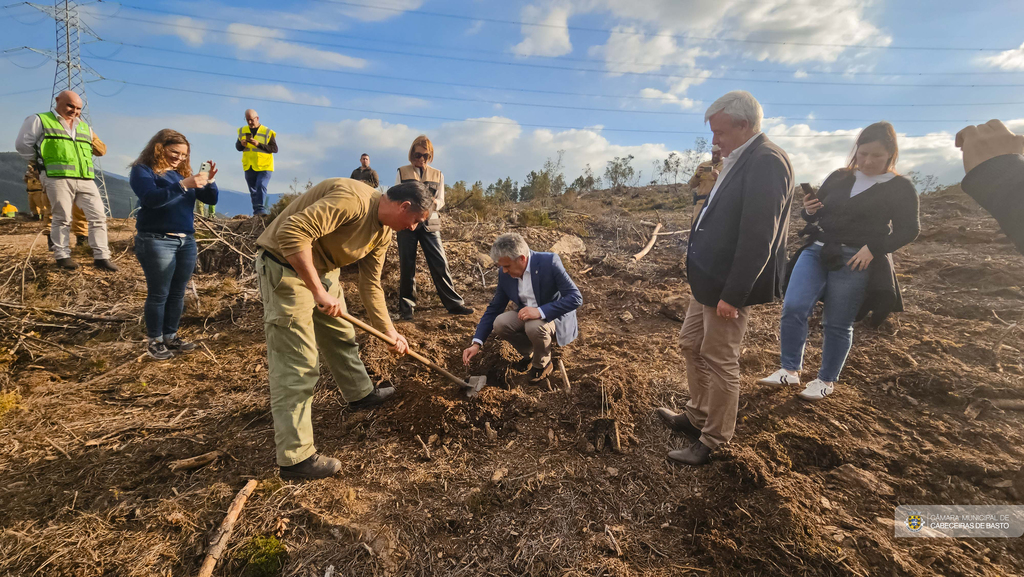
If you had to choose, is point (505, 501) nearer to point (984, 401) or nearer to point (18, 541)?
point (18, 541)

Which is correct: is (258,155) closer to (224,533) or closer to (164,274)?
(164,274)

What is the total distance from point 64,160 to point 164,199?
2.29m

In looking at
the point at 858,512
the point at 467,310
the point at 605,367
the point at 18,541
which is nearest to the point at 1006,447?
the point at 858,512

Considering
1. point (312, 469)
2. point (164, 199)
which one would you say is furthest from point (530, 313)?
point (164, 199)

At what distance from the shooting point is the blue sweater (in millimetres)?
3096

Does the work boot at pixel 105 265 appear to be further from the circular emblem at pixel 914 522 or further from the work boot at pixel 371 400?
the circular emblem at pixel 914 522

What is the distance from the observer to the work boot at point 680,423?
2586 millimetres

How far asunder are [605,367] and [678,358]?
2.71 feet

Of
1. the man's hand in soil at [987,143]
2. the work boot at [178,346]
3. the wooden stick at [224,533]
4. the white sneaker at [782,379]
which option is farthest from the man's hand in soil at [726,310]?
the work boot at [178,346]

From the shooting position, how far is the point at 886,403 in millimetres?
2918

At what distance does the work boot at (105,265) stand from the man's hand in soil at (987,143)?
7.16 meters

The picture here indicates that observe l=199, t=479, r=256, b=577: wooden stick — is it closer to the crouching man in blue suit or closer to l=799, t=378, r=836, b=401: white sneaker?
the crouching man in blue suit

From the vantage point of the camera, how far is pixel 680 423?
263cm

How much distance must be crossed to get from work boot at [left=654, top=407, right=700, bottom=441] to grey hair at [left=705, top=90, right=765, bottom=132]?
176cm
